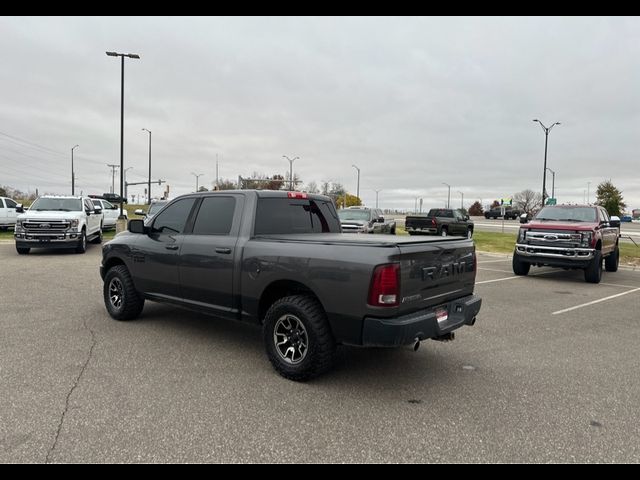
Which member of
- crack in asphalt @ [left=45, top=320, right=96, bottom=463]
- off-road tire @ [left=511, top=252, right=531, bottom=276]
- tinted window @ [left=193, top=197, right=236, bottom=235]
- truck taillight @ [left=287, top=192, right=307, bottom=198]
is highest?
truck taillight @ [left=287, top=192, right=307, bottom=198]

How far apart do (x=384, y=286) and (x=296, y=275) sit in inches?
35.2

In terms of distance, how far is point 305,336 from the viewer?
14.1ft

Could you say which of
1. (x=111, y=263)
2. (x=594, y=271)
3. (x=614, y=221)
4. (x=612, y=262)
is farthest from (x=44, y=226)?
(x=612, y=262)

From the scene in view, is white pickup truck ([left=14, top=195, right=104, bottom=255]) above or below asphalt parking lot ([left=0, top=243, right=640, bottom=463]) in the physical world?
above

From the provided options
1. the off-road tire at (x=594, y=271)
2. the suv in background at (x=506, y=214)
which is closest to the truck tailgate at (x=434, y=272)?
the off-road tire at (x=594, y=271)

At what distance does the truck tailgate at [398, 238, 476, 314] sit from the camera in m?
4.03

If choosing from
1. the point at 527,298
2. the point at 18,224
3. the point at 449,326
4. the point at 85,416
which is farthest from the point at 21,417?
the point at 18,224

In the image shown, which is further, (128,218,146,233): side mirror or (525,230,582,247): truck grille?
(525,230,582,247): truck grille

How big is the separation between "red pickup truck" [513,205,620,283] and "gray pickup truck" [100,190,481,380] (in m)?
7.58

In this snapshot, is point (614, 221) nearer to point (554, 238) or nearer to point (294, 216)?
point (554, 238)

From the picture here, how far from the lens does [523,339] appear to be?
19.5ft

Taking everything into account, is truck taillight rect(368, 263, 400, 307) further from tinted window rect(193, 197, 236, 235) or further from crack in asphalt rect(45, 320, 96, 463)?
crack in asphalt rect(45, 320, 96, 463)

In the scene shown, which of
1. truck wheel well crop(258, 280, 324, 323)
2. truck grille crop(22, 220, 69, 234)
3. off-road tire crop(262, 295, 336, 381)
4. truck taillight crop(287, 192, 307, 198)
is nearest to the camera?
off-road tire crop(262, 295, 336, 381)

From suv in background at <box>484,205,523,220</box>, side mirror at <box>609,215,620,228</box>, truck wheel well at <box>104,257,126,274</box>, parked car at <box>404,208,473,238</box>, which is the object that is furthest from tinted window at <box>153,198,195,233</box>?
suv in background at <box>484,205,523,220</box>
